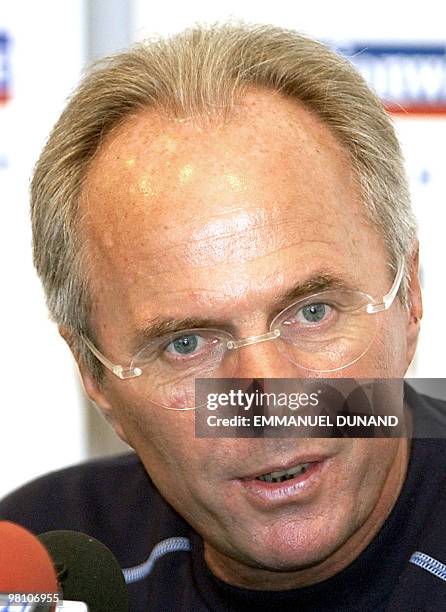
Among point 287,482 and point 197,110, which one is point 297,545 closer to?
point 287,482

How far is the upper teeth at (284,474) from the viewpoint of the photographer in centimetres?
118

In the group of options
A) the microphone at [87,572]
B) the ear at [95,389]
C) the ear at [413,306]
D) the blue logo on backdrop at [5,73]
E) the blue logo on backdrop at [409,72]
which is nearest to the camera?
the microphone at [87,572]

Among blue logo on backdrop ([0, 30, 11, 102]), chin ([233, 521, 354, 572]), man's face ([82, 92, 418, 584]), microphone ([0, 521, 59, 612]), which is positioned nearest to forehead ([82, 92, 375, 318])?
man's face ([82, 92, 418, 584])

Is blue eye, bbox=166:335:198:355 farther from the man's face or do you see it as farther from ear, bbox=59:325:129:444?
ear, bbox=59:325:129:444

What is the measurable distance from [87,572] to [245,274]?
1.18ft

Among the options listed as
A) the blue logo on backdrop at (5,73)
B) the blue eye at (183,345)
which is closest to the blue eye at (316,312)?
the blue eye at (183,345)

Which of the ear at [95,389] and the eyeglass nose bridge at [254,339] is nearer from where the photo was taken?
the eyeglass nose bridge at [254,339]

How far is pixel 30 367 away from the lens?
259cm

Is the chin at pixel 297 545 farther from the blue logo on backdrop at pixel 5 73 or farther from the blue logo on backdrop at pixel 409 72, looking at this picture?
the blue logo on backdrop at pixel 5 73

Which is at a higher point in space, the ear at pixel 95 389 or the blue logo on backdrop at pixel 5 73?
the blue logo on backdrop at pixel 5 73

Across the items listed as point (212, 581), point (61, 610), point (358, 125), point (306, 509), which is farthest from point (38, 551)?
point (358, 125)

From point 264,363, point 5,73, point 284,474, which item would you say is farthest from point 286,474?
point 5,73

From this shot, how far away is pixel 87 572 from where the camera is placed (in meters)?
1.05

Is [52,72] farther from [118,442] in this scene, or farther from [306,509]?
[306,509]
